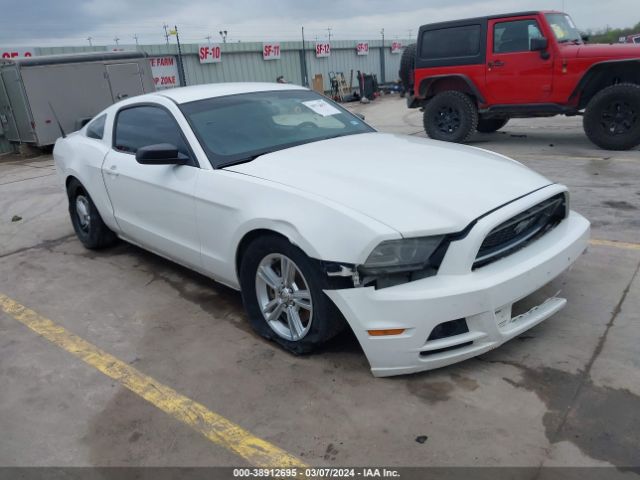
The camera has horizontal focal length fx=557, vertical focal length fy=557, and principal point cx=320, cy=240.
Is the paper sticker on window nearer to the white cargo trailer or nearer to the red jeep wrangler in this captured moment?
the red jeep wrangler

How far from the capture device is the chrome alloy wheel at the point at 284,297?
3.05 m

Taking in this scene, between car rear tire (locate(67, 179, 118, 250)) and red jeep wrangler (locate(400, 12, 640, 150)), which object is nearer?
car rear tire (locate(67, 179, 118, 250))

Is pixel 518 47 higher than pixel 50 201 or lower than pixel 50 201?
higher

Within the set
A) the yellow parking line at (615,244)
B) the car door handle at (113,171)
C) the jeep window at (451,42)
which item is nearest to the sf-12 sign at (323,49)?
the jeep window at (451,42)

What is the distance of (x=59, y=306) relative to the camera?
4168mm

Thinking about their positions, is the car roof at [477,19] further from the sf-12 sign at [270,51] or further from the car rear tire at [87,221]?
the sf-12 sign at [270,51]

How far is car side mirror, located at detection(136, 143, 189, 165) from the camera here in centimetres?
354

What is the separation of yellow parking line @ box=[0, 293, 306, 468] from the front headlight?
3.05 ft

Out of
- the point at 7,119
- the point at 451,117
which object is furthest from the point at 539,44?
the point at 7,119

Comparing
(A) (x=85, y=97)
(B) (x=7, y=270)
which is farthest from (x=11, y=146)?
(B) (x=7, y=270)

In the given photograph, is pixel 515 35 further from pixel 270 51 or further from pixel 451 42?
pixel 270 51

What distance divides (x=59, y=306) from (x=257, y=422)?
7.42 ft

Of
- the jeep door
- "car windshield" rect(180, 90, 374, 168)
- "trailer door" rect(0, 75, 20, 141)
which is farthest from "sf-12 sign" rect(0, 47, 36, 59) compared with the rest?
"car windshield" rect(180, 90, 374, 168)

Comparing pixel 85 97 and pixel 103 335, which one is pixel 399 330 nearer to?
pixel 103 335
